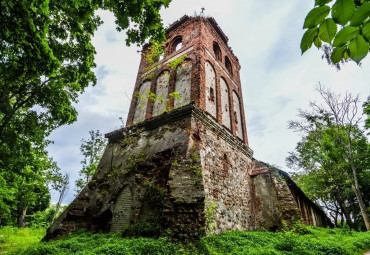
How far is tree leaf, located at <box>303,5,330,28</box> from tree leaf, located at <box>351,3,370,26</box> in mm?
116

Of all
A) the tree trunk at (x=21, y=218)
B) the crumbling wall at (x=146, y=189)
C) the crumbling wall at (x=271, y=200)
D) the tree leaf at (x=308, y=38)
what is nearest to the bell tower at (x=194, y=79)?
the crumbling wall at (x=146, y=189)

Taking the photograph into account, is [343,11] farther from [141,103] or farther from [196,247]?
[141,103]

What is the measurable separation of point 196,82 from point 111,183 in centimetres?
540

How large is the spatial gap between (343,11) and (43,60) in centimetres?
602

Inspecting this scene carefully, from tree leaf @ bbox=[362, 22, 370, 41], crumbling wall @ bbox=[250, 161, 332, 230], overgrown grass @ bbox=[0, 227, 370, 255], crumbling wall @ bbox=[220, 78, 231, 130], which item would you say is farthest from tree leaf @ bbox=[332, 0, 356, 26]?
crumbling wall @ bbox=[220, 78, 231, 130]

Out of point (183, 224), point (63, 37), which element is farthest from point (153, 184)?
point (63, 37)

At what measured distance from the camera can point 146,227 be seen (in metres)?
5.77

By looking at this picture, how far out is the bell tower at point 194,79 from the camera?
29.3 ft

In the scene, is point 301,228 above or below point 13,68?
below

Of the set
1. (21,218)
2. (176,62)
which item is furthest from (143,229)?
(21,218)

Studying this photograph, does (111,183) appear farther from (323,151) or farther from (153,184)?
(323,151)

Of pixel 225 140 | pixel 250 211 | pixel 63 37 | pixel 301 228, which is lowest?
pixel 301 228

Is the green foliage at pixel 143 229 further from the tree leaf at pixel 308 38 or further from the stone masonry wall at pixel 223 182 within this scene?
the tree leaf at pixel 308 38

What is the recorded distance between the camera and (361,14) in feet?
2.95
